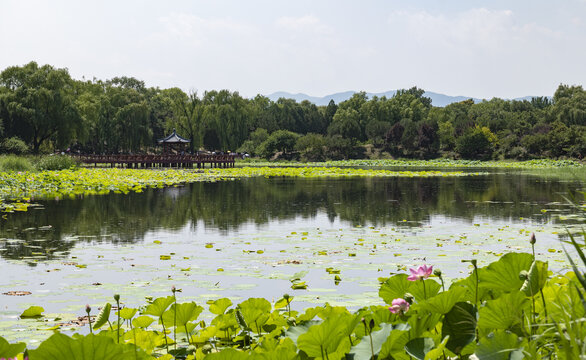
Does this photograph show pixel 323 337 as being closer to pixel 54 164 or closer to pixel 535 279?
pixel 535 279

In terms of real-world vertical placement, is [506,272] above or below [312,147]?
below

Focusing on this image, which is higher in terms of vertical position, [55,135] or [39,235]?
[55,135]

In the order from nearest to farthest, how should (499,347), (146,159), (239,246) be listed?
(499,347), (239,246), (146,159)

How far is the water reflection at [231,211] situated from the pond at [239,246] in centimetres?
4

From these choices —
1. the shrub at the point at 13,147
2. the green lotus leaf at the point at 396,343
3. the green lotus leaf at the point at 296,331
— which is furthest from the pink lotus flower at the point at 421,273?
the shrub at the point at 13,147

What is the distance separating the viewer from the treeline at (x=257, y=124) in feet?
136

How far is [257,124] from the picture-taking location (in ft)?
→ 270

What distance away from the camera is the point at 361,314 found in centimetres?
262

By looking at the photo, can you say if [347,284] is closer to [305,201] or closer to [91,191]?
[305,201]

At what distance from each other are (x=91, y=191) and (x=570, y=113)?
64739 millimetres

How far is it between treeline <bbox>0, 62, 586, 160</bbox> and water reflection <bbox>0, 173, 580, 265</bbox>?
25.6 metres

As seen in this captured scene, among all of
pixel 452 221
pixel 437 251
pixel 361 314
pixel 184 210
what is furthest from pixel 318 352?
pixel 184 210

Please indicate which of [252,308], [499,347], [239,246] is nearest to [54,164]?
[239,246]

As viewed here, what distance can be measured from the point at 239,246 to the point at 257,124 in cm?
7414
